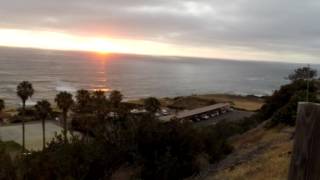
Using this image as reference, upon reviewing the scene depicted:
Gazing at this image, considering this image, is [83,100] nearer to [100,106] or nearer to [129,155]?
[100,106]

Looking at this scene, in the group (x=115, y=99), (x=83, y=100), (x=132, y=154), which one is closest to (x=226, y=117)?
(x=115, y=99)

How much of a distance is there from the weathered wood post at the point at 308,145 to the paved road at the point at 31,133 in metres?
48.7

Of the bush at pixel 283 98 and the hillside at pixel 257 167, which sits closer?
the hillside at pixel 257 167

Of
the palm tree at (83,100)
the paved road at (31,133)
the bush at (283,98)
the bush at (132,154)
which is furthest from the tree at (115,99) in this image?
the bush at (132,154)

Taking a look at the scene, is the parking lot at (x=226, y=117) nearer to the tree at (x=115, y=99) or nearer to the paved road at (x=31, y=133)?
the tree at (x=115, y=99)

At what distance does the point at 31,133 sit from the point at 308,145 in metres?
59.1

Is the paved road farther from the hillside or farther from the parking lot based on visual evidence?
the hillside

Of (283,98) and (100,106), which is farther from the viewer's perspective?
(100,106)

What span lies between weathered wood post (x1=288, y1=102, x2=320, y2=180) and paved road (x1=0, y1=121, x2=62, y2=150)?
48.7m

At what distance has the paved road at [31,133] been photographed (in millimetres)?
51781

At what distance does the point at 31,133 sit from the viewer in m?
58.5

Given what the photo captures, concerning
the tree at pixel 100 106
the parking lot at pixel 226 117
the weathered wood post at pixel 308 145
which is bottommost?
the parking lot at pixel 226 117

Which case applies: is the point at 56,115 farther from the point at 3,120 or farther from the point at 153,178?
the point at 153,178

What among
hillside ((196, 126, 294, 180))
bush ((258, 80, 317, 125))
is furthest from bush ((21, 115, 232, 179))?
bush ((258, 80, 317, 125))
